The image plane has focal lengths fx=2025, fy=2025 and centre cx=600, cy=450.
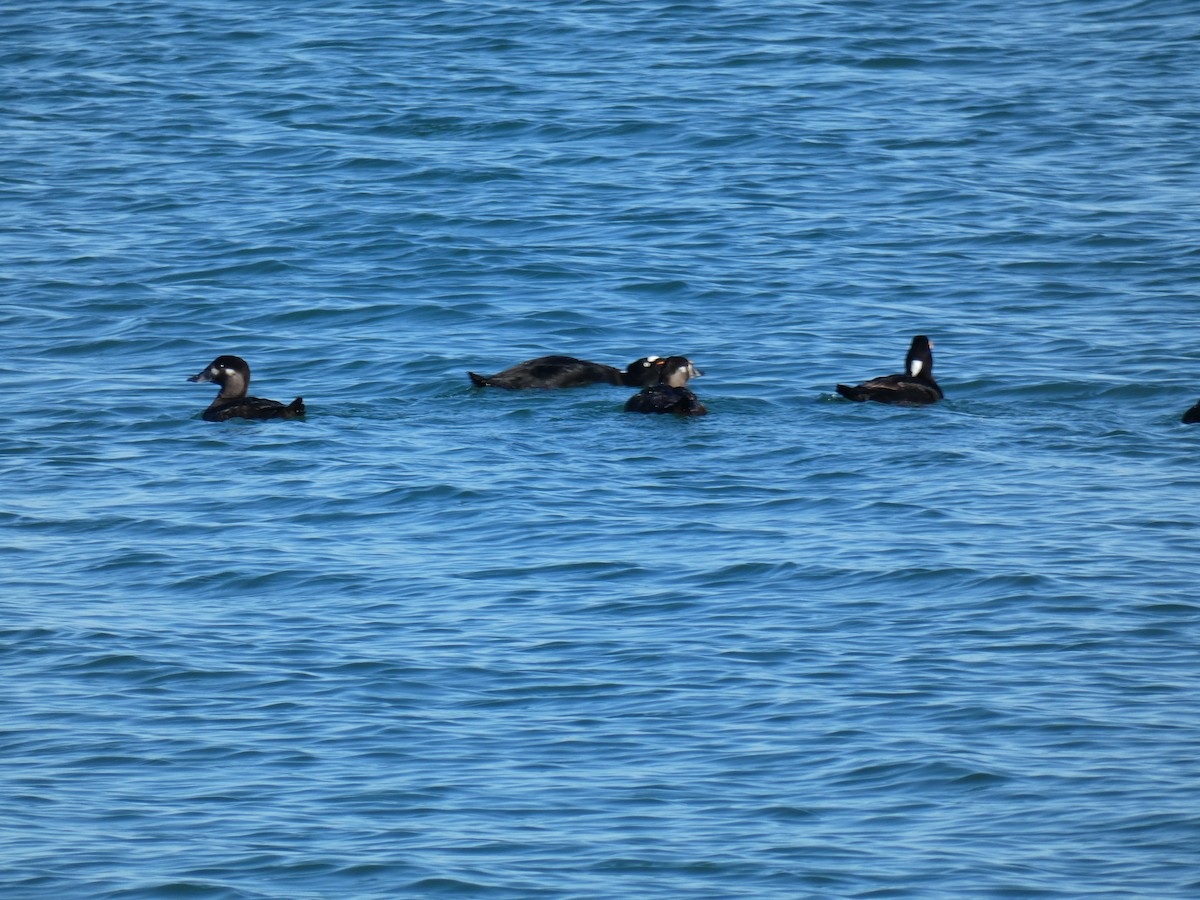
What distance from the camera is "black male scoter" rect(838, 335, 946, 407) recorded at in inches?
605

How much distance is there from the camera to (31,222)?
76.0 ft

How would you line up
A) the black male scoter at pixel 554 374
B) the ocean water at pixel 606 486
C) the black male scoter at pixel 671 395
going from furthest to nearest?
the black male scoter at pixel 554 374, the black male scoter at pixel 671 395, the ocean water at pixel 606 486

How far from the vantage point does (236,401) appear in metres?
15.6

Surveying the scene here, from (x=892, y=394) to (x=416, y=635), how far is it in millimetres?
5679

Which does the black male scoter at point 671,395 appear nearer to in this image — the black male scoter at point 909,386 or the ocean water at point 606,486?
the ocean water at point 606,486

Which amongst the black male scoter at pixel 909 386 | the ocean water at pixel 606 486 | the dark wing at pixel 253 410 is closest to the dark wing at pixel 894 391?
the black male scoter at pixel 909 386

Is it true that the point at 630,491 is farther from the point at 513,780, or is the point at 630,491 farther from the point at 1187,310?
the point at 1187,310

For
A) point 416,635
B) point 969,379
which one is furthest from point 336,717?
point 969,379

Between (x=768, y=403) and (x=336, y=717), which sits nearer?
(x=336, y=717)

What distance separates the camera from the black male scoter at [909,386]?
15362 mm

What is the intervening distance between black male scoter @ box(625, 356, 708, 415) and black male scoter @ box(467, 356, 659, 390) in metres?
0.24

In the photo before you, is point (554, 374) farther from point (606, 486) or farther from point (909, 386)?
point (909, 386)

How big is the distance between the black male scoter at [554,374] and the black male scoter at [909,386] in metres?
1.64

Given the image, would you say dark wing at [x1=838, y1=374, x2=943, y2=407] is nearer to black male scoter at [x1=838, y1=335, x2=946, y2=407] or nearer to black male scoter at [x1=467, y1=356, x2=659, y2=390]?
black male scoter at [x1=838, y1=335, x2=946, y2=407]
